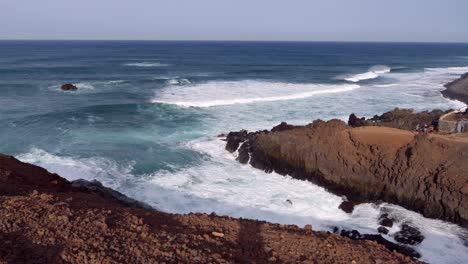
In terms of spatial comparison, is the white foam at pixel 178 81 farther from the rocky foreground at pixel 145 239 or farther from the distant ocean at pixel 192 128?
the rocky foreground at pixel 145 239

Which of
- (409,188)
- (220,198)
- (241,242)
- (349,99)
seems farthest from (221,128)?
(241,242)

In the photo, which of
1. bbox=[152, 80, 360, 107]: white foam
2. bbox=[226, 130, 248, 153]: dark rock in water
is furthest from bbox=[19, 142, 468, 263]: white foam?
bbox=[152, 80, 360, 107]: white foam

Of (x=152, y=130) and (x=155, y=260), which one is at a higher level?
(x=155, y=260)

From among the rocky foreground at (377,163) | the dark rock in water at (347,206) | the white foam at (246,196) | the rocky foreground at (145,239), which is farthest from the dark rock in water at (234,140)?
the rocky foreground at (145,239)

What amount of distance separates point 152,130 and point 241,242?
67.7 ft

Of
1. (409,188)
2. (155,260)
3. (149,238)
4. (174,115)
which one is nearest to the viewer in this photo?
(155,260)

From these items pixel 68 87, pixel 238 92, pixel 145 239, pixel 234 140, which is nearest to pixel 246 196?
pixel 234 140

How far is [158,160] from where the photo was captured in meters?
21.6

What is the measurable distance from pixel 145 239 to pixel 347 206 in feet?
→ 36.1

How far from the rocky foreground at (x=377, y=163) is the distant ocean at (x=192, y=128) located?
626mm

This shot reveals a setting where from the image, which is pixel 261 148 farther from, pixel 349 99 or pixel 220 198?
pixel 349 99

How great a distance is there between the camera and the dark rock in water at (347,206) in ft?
54.5

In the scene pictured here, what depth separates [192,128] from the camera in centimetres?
2858

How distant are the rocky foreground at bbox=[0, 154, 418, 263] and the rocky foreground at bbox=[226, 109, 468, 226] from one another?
8710 mm
